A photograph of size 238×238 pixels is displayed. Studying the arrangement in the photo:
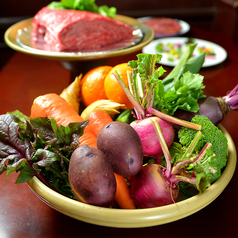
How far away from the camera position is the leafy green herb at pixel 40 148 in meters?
0.58

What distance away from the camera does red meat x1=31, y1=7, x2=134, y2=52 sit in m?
1.22

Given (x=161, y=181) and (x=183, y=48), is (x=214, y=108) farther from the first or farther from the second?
(x=183, y=48)

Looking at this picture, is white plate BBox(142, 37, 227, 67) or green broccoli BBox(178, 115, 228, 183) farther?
white plate BBox(142, 37, 227, 67)

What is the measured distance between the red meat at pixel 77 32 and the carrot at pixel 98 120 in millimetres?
503

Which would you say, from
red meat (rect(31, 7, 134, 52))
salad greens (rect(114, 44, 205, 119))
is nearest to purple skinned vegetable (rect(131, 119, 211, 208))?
salad greens (rect(114, 44, 205, 119))

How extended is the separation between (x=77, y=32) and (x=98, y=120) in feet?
2.11

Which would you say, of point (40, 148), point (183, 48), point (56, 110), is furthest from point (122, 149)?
point (183, 48)

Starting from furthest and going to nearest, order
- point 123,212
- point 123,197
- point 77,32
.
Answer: point 77,32 < point 123,197 < point 123,212

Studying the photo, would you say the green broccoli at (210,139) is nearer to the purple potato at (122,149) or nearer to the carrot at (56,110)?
the purple potato at (122,149)

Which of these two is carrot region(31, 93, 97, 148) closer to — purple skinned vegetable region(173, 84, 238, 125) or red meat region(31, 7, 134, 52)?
purple skinned vegetable region(173, 84, 238, 125)

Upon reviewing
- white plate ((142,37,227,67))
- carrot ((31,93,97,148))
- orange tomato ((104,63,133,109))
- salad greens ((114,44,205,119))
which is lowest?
white plate ((142,37,227,67))

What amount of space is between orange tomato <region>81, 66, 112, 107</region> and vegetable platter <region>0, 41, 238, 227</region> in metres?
0.17

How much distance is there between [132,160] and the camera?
0.55 m

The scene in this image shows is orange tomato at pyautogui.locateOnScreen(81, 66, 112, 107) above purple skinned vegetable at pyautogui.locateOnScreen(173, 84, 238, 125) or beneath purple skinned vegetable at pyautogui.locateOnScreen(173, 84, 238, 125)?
beneath
